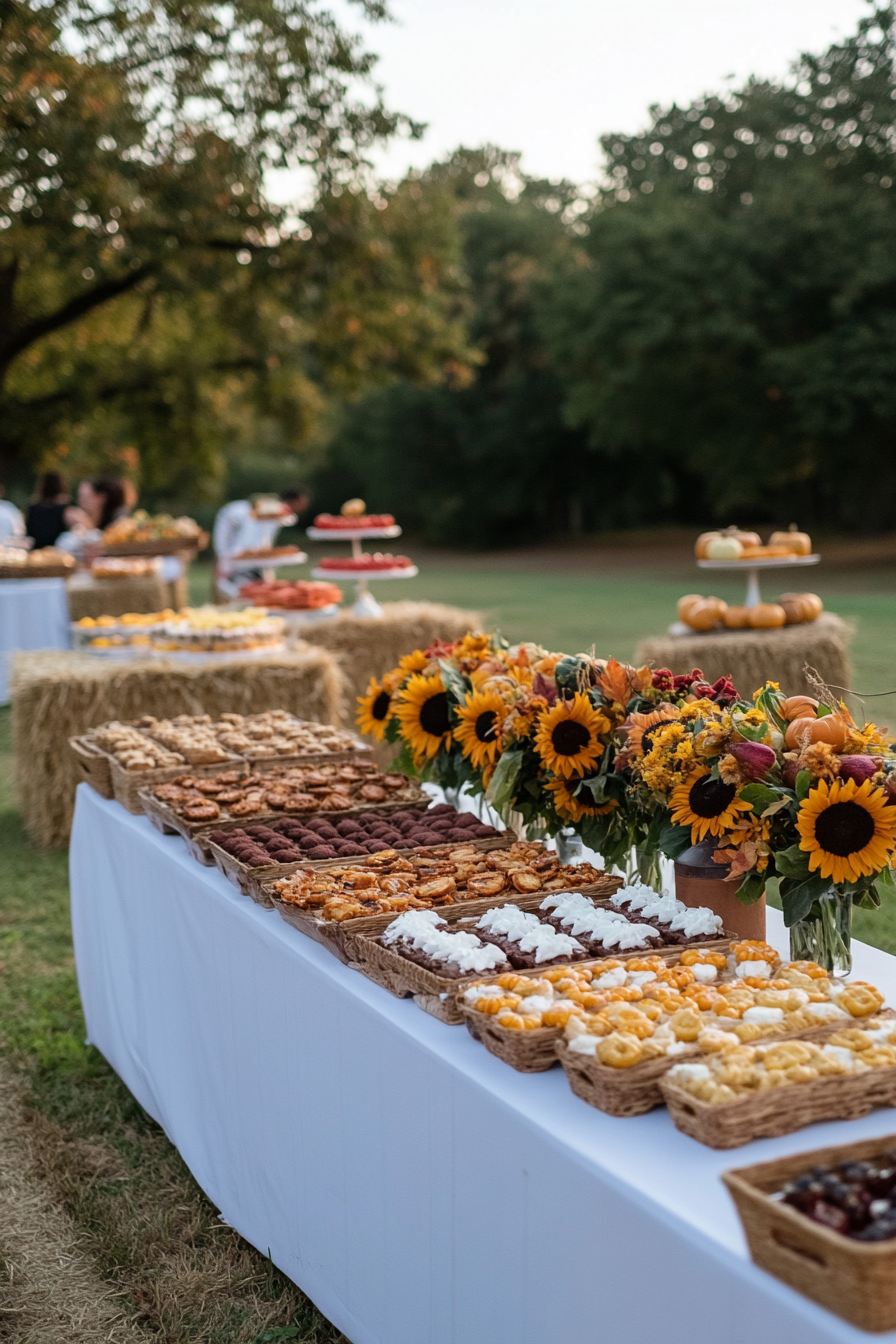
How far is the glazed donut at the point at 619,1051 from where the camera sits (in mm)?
1645

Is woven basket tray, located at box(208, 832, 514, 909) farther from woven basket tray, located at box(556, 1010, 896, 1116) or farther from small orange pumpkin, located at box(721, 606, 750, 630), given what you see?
small orange pumpkin, located at box(721, 606, 750, 630)

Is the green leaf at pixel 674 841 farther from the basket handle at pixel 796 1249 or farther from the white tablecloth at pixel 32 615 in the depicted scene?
the white tablecloth at pixel 32 615

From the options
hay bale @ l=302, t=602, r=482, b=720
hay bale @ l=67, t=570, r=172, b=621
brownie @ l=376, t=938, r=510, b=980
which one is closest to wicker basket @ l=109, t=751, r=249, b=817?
brownie @ l=376, t=938, r=510, b=980

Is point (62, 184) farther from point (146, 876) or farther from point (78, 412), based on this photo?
point (146, 876)

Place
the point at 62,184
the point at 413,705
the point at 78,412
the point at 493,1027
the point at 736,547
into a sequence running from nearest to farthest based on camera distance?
the point at 493,1027, the point at 413,705, the point at 736,547, the point at 62,184, the point at 78,412

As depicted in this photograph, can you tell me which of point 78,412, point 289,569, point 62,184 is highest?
point 62,184

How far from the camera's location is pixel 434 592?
79.5ft

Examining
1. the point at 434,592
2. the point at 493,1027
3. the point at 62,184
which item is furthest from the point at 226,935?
the point at 434,592

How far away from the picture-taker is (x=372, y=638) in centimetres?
851

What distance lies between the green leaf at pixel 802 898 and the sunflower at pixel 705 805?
15cm

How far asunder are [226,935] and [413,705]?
80 cm

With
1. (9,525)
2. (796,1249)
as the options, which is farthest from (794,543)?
(9,525)

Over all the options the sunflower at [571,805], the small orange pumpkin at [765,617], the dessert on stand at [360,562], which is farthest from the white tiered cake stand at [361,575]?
the sunflower at [571,805]

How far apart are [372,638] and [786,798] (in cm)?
648
